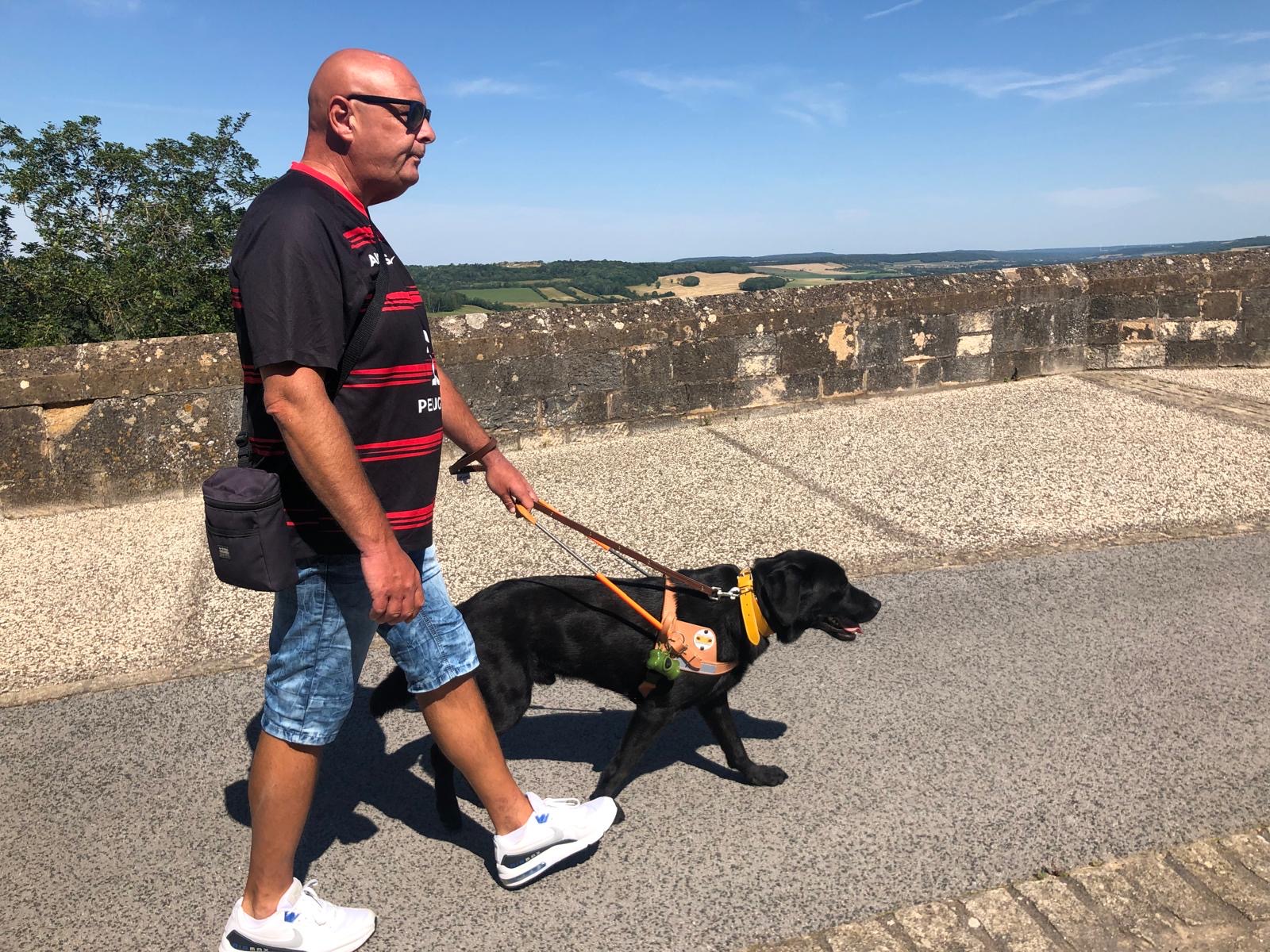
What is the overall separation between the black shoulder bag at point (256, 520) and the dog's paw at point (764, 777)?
5.49 feet

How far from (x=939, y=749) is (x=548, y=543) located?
9.21 ft

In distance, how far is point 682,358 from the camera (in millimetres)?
7566

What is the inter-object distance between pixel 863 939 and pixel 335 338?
193cm

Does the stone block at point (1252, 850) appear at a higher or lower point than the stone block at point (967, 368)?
lower

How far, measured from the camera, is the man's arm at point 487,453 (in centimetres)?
280

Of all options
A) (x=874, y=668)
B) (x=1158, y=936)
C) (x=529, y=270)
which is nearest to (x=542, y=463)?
(x=874, y=668)

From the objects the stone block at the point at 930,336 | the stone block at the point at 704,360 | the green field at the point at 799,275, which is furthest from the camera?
the green field at the point at 799,275

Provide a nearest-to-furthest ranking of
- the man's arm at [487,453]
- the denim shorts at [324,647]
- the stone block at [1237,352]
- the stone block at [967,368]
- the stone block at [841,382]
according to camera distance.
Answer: the denim shorts at [324,647], the man's arm at [487,453], the stone block at [841,382], the stone block at [967,368], the stone block at [1237,352]

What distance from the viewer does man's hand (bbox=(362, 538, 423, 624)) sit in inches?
82.9

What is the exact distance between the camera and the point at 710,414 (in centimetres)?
782

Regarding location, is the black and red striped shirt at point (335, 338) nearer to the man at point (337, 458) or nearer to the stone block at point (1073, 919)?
the man at point (337, 458)

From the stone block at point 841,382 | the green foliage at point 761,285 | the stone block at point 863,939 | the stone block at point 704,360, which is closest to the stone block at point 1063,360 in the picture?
the stone block at point 841,382

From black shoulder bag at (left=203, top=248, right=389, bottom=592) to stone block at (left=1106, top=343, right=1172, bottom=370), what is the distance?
8658 mm

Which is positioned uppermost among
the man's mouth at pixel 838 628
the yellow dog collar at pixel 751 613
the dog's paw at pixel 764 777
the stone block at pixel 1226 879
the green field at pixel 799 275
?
the green field at pixel 799 275
